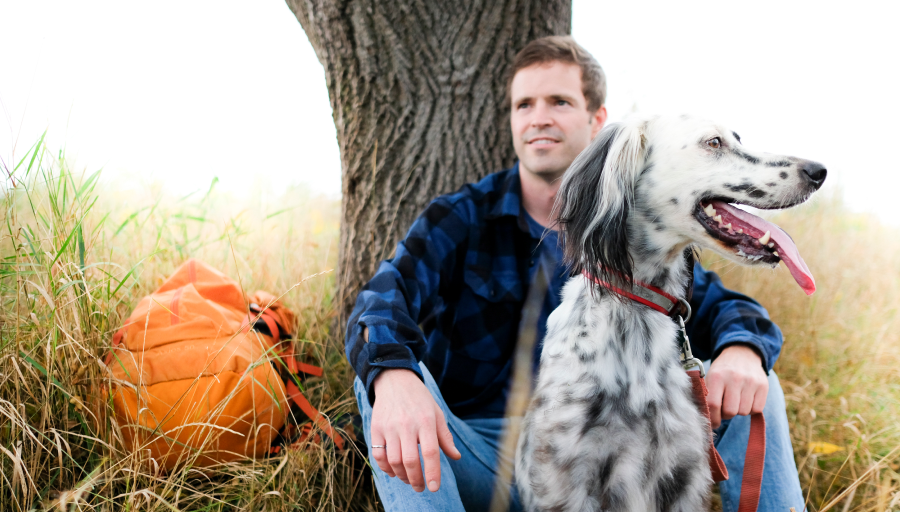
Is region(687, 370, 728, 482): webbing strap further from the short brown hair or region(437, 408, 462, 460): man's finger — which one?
the short brown hair

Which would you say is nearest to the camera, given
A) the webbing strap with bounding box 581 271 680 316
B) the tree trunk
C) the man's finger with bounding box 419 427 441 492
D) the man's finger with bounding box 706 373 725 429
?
the man's finger with bounding box 419 427 441 492

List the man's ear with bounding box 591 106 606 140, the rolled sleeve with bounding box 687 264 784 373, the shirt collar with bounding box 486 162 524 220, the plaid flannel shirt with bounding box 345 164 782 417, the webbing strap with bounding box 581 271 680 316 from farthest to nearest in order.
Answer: the man's ear with bounding box 591 106 606 140
the shirt collar with bounding box 486 162 524 220
the plaid flannel shirt with bounding box 345 164 782 417
the rolled sleeve with bounding box 687 264 784 373
the webbing strap with bounding box 581 271 680 316

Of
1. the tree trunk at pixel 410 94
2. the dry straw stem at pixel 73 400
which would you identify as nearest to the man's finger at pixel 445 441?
the dry straw stem at pixel 73 400

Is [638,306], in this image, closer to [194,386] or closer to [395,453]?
[395,453]

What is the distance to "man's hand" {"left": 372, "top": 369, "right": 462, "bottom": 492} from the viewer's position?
1.37 metres

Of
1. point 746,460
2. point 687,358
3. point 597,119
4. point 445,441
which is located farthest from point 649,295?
point 597,119

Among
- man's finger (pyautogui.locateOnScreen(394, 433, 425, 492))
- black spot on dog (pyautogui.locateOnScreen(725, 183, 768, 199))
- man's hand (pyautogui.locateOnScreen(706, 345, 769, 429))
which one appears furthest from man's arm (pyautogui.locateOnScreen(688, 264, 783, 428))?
man's finger (pyautogui.locateOnScreen(394, 433, 425, 492))

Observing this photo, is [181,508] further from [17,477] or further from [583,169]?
[583,169]

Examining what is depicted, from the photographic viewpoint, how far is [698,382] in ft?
5.18

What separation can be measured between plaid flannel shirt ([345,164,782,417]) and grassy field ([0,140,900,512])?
462mm

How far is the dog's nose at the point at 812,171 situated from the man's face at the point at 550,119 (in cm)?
91

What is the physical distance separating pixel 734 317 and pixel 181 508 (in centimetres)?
194

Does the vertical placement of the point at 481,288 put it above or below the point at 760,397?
above

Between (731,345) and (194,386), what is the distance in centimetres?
177
